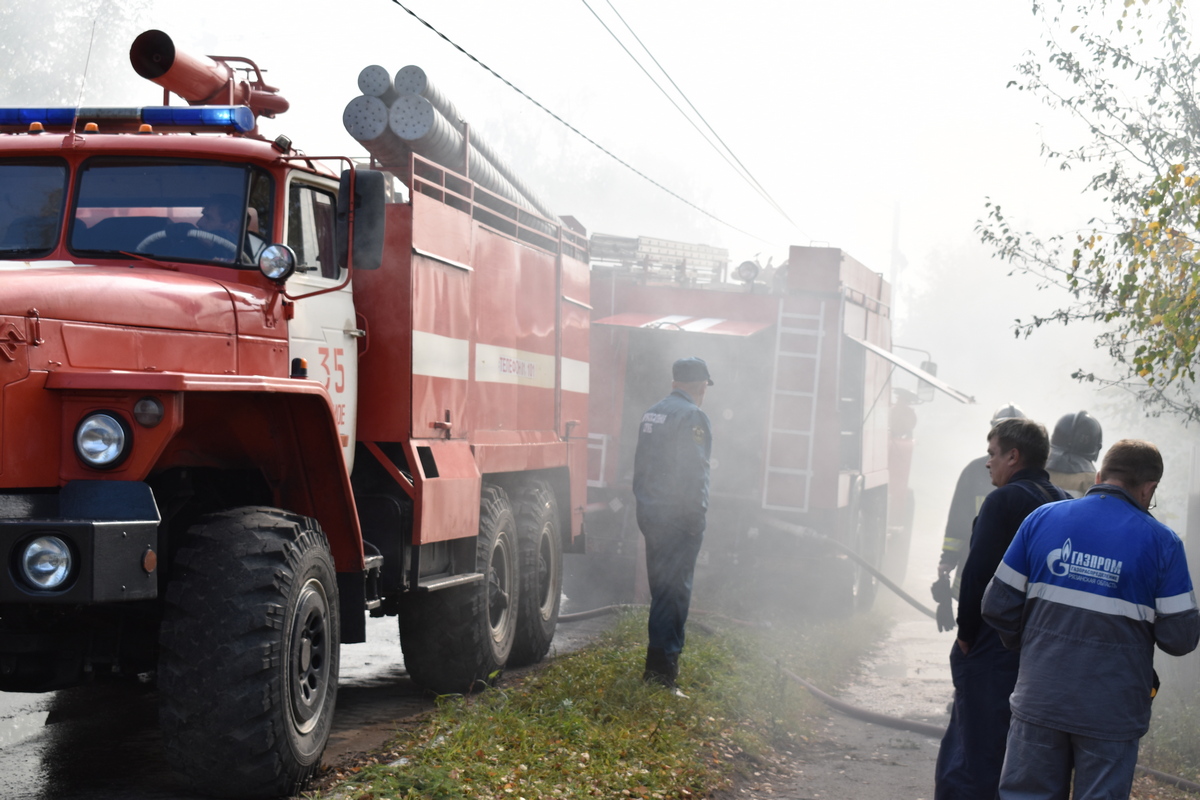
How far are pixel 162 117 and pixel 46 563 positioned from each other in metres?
2.59

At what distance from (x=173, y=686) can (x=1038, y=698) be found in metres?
3.24

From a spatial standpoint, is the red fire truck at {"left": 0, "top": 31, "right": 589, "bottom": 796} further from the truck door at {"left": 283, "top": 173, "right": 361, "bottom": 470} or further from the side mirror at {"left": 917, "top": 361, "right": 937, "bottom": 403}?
the side mirror at {"left": 917, "top": 361, "right": 937, "bottom": 403}

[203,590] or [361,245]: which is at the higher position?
[361,245]

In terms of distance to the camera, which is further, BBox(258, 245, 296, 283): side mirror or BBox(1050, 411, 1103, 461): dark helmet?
BBox(1050, 411, 1103, 461): dark helmet

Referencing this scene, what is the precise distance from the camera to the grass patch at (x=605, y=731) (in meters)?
5.46

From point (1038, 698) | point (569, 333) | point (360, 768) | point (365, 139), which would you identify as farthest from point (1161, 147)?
point (360, 768)

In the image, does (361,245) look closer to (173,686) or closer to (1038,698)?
(173,686)

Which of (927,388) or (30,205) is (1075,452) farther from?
(927,388)

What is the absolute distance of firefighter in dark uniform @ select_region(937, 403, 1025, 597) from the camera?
7328 millimetres

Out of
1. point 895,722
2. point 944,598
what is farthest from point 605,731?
point 895,722

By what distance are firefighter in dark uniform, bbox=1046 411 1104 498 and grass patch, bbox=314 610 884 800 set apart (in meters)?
2.41

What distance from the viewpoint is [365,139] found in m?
7.32

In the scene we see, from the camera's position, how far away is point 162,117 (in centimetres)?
593

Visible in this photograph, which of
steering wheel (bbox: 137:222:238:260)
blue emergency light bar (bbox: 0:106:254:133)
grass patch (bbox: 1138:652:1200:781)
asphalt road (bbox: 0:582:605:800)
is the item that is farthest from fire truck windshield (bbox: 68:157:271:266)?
grass patch (bbox: 1138:652:1200:781)
